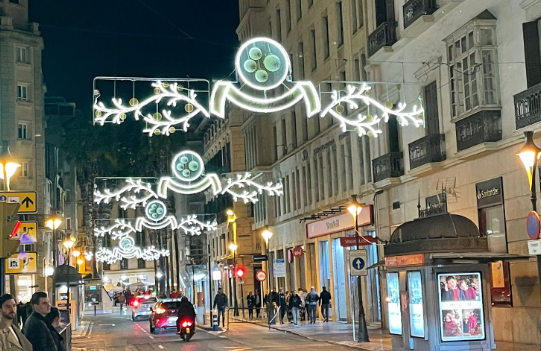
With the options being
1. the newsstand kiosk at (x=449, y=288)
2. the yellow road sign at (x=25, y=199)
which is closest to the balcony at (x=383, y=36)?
the newsstand kiosk at (x=449, y=288)

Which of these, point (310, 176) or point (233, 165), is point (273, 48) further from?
point (233, 165)

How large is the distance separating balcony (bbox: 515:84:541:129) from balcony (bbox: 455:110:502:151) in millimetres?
1271

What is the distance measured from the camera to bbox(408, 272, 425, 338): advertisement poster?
72.9 ft

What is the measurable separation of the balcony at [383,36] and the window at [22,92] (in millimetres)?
39865

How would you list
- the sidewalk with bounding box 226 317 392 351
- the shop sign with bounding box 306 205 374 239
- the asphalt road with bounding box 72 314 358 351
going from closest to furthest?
the sidewalk with bounding box 226 317 392 351, the asphalt road with bounding box 72 314 358 351, the shop sign with bounding box 306 205 374 239

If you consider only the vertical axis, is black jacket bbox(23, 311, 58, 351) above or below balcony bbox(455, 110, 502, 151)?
below

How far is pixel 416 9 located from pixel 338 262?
17.1 metres

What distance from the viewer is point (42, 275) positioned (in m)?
72.2

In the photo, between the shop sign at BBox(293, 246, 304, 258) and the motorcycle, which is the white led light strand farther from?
the shop sign at BBox(293, 246, 304, 258)

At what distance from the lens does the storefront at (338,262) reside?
39.6 metres

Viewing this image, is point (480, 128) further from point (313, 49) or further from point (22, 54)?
point (22, 54)

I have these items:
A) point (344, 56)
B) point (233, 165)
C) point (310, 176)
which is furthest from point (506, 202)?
point (233, 165)

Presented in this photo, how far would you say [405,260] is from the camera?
22.7 meters

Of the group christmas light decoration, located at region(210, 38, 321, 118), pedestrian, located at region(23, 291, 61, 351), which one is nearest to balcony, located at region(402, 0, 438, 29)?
christmas light decoration, located at region(210, 38, 321, 118)
